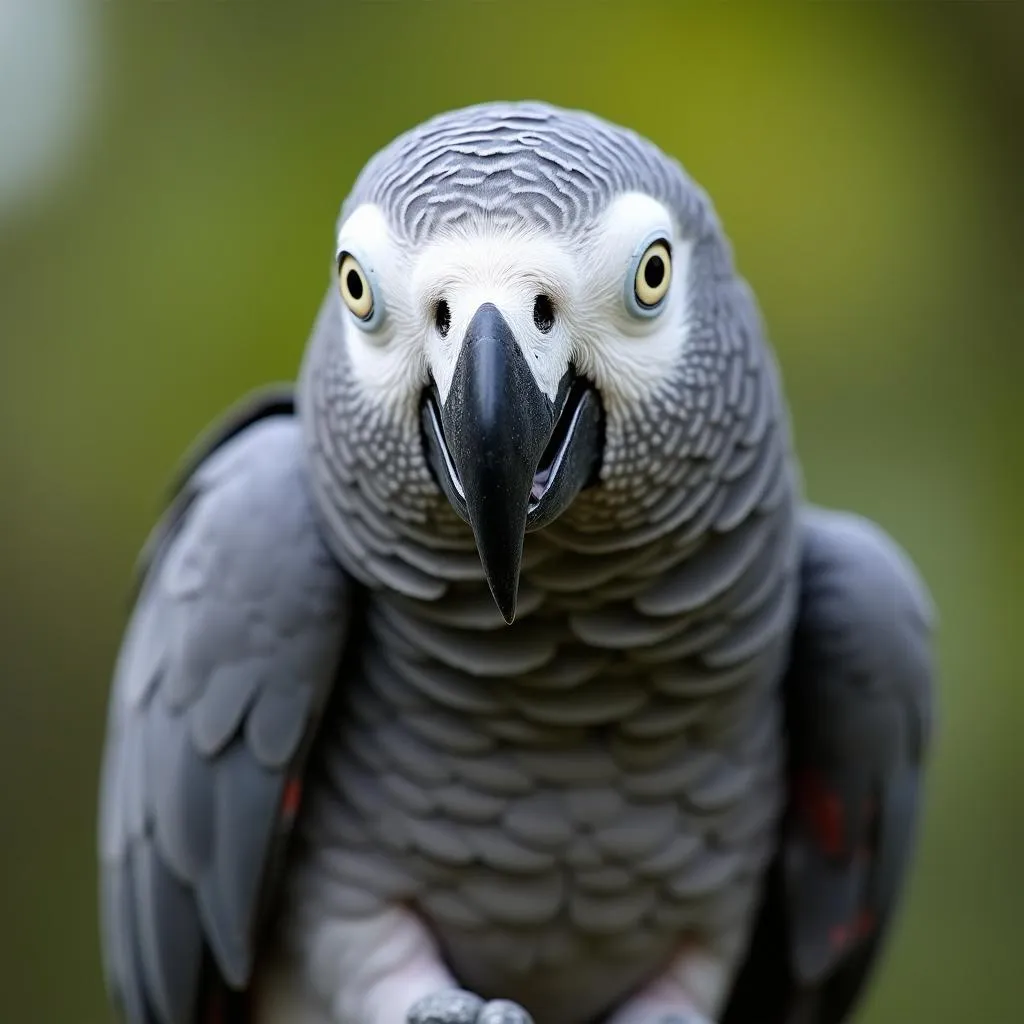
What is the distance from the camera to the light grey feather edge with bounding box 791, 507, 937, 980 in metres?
1.57

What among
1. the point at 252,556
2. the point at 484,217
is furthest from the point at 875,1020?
the point at 484,217

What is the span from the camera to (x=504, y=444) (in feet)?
3.25

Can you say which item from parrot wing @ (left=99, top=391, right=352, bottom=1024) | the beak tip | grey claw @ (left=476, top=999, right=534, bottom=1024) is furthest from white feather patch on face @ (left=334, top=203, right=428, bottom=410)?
grey claw @ (left=476, top=999, right=534, bottom=1024)

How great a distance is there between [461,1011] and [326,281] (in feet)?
8.55

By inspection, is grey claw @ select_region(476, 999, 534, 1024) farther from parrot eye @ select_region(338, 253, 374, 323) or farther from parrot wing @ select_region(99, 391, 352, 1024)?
parrot eye @ select_region(338, 253, 374, 323)

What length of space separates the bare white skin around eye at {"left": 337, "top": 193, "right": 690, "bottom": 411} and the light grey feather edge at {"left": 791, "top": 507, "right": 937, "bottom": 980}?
0.57 meters

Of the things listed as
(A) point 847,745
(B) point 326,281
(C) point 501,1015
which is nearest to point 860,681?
(A) point 847,745

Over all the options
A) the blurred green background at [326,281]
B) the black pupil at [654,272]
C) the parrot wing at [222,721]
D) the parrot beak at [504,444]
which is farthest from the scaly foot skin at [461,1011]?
the blurred green background at [326,281]

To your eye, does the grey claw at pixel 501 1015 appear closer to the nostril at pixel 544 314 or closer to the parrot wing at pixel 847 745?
the parrot wing at pixel 847 745

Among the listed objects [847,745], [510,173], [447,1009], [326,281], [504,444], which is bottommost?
[447,1009]

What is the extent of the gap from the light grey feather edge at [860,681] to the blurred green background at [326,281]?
2084 millimetres

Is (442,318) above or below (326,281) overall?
below

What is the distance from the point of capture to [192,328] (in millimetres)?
3623

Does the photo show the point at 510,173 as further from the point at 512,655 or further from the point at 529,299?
the point at 512,655
